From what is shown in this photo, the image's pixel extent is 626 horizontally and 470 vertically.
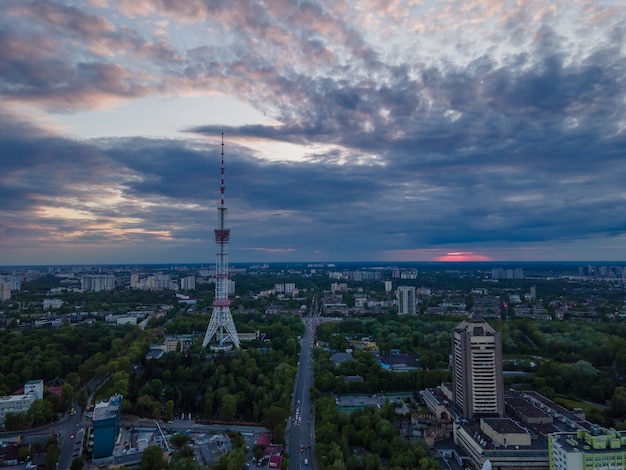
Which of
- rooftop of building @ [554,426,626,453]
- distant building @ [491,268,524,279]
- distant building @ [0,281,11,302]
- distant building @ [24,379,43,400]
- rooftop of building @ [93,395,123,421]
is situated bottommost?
distant building @ [24,379,43,400]

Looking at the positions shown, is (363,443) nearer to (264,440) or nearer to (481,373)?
(264,440)

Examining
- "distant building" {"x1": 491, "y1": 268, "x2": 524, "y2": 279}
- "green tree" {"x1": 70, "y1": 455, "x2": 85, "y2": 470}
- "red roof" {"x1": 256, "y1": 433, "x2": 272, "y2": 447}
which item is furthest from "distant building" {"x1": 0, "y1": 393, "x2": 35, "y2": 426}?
"distant building" {"x1": 491, "y1": 268, "x2": 524, "y2": 279}

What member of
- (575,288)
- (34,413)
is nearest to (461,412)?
(34,413)

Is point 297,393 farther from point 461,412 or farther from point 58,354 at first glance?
point 58,354

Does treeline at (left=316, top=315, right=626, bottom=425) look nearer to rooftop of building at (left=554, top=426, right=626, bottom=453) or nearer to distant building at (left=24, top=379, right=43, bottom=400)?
rooftop of building at (left=554, top=426, right=626, bottom=453)

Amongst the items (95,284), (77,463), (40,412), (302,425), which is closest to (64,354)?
(40,412)

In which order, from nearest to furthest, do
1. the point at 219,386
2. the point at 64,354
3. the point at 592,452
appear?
the point at 592,452
the point at 219,386
the point at 64,354

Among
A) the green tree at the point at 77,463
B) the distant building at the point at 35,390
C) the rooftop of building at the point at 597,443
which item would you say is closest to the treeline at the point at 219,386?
the distant building at the point at 35,390
